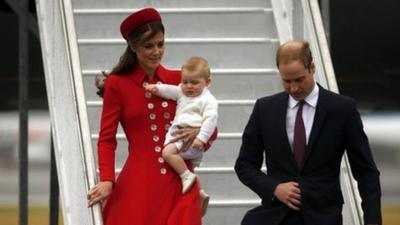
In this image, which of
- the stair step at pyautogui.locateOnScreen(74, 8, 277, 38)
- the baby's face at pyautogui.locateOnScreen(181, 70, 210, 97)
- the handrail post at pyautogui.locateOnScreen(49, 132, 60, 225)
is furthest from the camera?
the handrail post at pyautogui.locateOnScreen(49, 132, 60, 225)

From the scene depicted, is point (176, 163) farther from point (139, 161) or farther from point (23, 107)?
point (23, 107)

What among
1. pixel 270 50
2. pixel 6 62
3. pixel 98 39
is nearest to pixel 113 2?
pixel 98 39

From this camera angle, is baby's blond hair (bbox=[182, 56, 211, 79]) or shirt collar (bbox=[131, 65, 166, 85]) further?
shirt collar (bbox=[131, 65, 166, 85])

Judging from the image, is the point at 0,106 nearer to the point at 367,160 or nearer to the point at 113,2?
the point at 113,2

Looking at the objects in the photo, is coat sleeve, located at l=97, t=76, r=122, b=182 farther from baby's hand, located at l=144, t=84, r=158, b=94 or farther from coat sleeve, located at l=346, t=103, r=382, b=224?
coat sleeve, located at l=346, t=103, r=382, b=224

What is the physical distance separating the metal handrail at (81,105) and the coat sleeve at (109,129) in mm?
175

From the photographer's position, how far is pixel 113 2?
10.1m

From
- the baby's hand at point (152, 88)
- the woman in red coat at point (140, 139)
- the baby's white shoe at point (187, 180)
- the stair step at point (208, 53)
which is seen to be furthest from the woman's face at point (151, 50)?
the stair step at point (208, 53)

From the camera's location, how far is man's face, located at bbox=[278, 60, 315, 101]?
592 cm

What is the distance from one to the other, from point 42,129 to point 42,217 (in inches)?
32.1

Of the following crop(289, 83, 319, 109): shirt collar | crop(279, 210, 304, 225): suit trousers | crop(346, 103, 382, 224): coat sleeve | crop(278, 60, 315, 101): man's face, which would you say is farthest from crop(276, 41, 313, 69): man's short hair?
crop(279, 210, 304, 225): suit trousers

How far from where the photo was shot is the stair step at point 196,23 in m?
9.78

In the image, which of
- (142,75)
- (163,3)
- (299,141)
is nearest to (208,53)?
(163,3)

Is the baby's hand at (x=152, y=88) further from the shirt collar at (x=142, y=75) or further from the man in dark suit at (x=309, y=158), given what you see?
the man in dark suit at (x=309, y=158)
